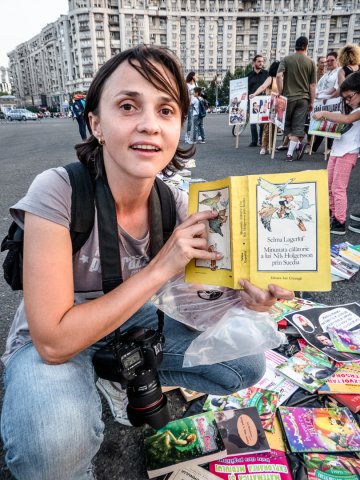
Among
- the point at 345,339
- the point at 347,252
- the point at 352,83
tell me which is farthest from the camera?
the point at 352,83

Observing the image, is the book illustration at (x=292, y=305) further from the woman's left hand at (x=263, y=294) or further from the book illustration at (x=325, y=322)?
the woman's left hand at (x=263, y=294)

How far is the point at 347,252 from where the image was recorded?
261 centimetres

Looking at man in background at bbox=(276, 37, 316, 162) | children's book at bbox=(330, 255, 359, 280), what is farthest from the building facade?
children's book at bbox=(330, 255, 359, 280)

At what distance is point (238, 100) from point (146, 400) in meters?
7.53

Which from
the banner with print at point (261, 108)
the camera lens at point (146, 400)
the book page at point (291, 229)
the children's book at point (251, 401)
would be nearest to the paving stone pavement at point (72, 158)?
the children's book at point (251, 401)

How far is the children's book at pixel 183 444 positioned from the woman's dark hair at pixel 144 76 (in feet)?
3.22

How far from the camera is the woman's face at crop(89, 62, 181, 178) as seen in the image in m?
0.94

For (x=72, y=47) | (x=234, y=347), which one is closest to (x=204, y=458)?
(x=234, y=347)

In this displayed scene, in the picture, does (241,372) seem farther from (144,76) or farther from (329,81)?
(329,81)

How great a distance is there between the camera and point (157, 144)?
96 centimetres

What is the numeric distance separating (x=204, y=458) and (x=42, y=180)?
1.05 m

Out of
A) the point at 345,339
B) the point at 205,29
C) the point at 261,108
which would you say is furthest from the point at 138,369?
the point at 205,29

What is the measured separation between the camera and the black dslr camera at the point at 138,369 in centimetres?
94

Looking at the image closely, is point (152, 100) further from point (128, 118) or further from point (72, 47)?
point (72, 47)
